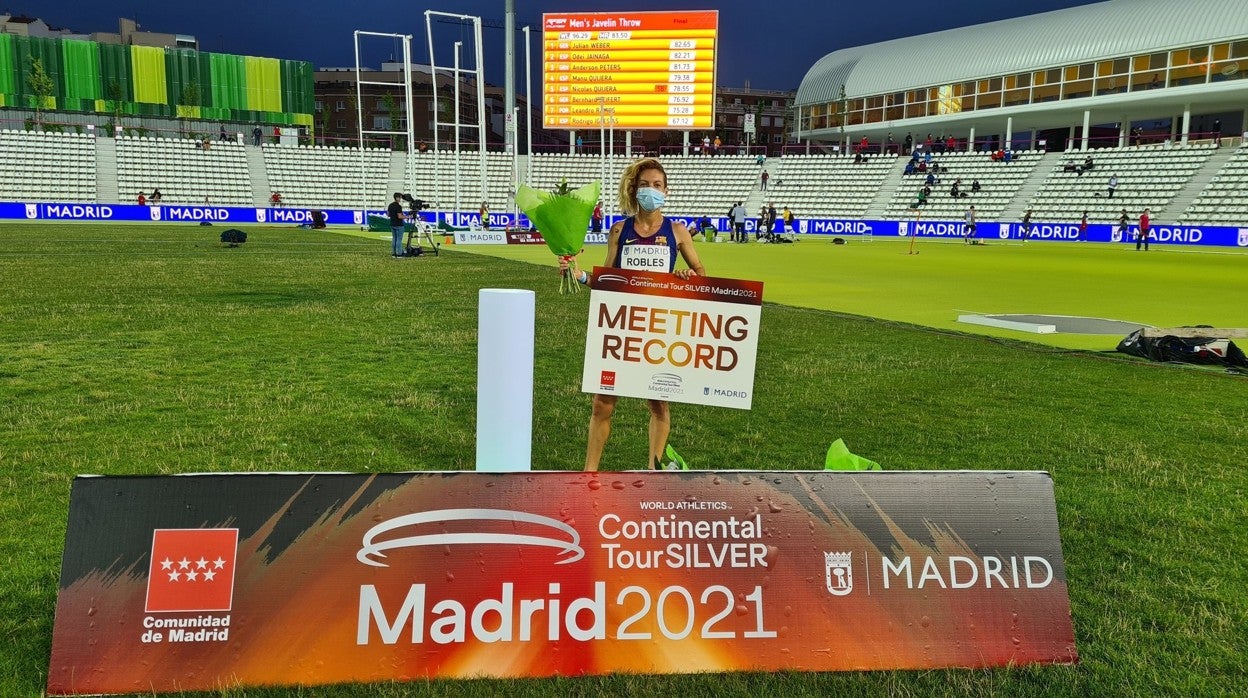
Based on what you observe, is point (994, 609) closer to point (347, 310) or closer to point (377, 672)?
point (377, 672)

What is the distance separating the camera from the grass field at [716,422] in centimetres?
327

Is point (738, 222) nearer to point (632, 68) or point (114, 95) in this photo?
point (632, 68)

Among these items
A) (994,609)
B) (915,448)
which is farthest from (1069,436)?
(994,609)

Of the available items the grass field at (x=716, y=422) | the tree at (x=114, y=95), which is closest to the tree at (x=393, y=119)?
the tree at (x=114, y=95)

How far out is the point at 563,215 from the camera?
5062 mm

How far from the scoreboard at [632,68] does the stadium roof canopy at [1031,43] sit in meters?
21.4

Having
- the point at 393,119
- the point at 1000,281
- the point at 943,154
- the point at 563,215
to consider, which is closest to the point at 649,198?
the point at 563,215

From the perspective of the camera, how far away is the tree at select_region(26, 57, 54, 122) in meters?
76.8

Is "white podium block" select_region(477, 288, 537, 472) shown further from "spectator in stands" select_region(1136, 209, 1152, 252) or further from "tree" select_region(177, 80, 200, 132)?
"tree" select_region(177, 80, 200, 132)

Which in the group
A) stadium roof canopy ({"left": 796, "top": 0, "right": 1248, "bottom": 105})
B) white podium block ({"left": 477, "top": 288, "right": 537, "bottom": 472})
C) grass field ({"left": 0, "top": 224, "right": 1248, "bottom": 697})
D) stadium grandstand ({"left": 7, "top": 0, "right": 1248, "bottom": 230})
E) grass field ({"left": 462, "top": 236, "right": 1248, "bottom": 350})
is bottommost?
grass field ({"left": 462, "top": 236, "right": 1248, "bottom": 350})

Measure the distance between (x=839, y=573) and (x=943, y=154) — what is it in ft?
196

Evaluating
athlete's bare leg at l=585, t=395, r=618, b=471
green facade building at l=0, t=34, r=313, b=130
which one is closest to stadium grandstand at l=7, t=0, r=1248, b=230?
green facade building at l=0, t=34, r=313, b=130

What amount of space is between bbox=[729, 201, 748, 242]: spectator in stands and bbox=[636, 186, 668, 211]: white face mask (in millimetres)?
35676

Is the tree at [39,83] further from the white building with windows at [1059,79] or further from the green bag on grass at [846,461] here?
the green bag on grass at [846,461]
